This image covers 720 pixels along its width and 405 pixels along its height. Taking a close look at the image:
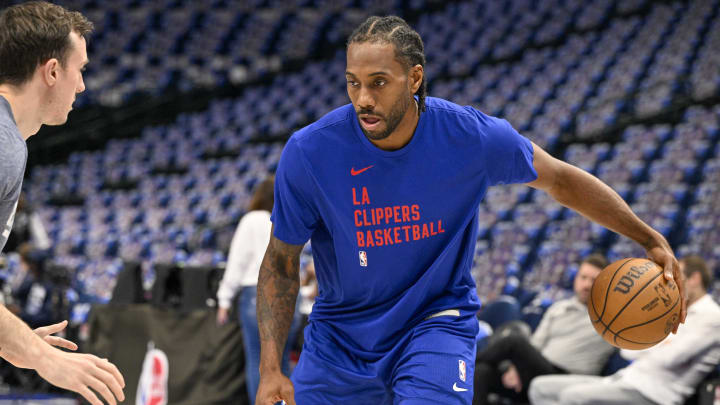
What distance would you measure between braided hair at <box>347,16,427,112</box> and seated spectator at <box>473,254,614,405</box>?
297 centimetres

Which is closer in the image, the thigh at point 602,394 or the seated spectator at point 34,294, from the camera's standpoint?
the thigh at point 602,394

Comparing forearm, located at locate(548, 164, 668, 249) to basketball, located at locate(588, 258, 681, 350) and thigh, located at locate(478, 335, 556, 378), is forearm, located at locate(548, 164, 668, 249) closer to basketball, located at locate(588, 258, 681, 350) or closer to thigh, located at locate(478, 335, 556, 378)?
basketball, located at locate(588, 258, 681, 350)

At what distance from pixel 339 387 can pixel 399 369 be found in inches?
7.2

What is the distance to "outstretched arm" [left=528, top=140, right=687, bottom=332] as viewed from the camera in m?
2.59

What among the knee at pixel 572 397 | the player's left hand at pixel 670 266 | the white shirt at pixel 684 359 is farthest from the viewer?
the knee at pixel 572 397

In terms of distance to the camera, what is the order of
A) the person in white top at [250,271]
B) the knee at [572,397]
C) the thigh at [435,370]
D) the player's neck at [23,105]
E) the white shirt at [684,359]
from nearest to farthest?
1. the player's neck at [23,105]
2. the thigh at [435,370]
3. the white shirt at [684,359]
4. the knee at [572,397]
5. the person in white top at [250,271]

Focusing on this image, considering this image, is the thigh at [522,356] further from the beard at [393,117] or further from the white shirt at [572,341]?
the beard at [393,117]

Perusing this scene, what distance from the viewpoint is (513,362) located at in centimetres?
504

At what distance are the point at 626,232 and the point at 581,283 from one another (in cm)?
241

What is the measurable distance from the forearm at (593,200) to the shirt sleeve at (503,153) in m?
0.18

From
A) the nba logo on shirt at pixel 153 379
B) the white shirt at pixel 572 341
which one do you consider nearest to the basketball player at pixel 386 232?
the white shirt at pixel 572 341

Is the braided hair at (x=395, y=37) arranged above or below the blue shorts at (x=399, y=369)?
above

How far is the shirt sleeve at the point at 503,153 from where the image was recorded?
7.95 feet

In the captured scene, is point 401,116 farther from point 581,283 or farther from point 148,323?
point 148,323
